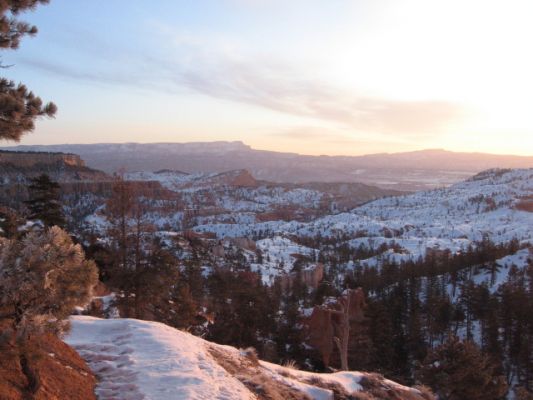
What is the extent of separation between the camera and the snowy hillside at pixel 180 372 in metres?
7.63

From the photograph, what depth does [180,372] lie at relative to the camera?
8.34 meters

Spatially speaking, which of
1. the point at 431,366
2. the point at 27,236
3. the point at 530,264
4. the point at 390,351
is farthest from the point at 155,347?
the point at 530,264

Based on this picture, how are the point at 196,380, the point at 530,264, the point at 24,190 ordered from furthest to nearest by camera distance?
the point at 24,190 → the point at 530,264 → the point at 196,380

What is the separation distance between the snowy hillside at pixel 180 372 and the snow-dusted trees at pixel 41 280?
2183mm

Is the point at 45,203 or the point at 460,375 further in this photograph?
the point at 45,203

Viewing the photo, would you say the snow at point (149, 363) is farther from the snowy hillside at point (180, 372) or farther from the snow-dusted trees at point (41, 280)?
the snow-dusted trees at point (41, 280)

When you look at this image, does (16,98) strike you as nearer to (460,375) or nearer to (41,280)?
(41,280)

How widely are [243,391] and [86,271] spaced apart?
4349 mm

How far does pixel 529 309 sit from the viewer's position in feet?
Result: 157

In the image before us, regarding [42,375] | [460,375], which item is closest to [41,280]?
[42,375]

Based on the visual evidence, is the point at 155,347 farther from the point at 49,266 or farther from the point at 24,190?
the point at 24,190

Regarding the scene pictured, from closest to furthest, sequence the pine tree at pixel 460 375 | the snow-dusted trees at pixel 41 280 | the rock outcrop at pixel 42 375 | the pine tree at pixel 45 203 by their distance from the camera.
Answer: the snow-dusted trees at pixel 41 280, the rock outcrop at pixel 42 375, the pine tree at pixel 460 375, the pine tree at pixel 45 203

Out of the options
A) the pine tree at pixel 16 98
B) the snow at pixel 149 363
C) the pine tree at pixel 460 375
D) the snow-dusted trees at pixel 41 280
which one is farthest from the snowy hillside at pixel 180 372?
the pine tree at pixel 460 375

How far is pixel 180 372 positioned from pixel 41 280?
4.05 meters
